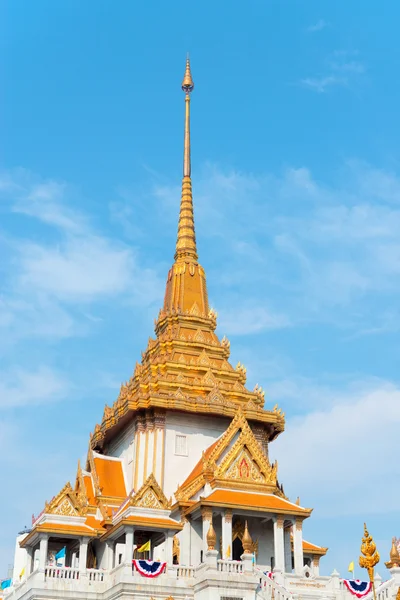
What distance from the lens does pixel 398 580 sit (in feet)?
104

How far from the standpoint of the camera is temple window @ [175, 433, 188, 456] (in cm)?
4222

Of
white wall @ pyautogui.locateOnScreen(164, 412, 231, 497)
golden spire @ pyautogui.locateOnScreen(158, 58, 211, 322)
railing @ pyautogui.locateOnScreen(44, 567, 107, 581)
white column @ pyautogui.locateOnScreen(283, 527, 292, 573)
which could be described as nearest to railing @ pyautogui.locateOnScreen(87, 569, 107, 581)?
railing @ pyautogui.locateOnScreen(44, 567, 107, 581)

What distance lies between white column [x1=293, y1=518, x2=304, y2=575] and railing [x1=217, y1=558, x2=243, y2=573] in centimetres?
599

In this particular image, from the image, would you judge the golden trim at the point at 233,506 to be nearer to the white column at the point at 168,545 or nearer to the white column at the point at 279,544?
the white column at the point at 279,544

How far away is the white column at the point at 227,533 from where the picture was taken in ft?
114

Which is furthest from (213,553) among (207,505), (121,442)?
(121,442)

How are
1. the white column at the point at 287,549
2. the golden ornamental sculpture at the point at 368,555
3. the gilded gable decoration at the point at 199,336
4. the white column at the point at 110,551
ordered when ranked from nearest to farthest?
the golden ornamental sculpture at the point at 368,555 → the white column at the point at 110,551 → the white column at the point at 287,549 → the gilded gable decoration at the point at 199,336

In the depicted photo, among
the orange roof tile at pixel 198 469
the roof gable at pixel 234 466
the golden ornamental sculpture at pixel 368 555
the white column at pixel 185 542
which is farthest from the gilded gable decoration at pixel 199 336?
the golden ornamental sculpture at pixel 368 555

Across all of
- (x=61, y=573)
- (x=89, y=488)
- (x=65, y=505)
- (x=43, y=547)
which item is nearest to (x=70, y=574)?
(x=61, y=573)

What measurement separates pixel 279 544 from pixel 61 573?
9059 mm

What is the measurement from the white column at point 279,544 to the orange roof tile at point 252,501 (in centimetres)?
56

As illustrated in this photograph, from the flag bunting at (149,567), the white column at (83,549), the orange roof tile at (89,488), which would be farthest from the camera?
the orange roof tile at (89,488)

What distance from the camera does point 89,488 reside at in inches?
1615

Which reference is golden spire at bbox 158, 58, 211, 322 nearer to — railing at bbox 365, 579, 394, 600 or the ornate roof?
the ornate roof
